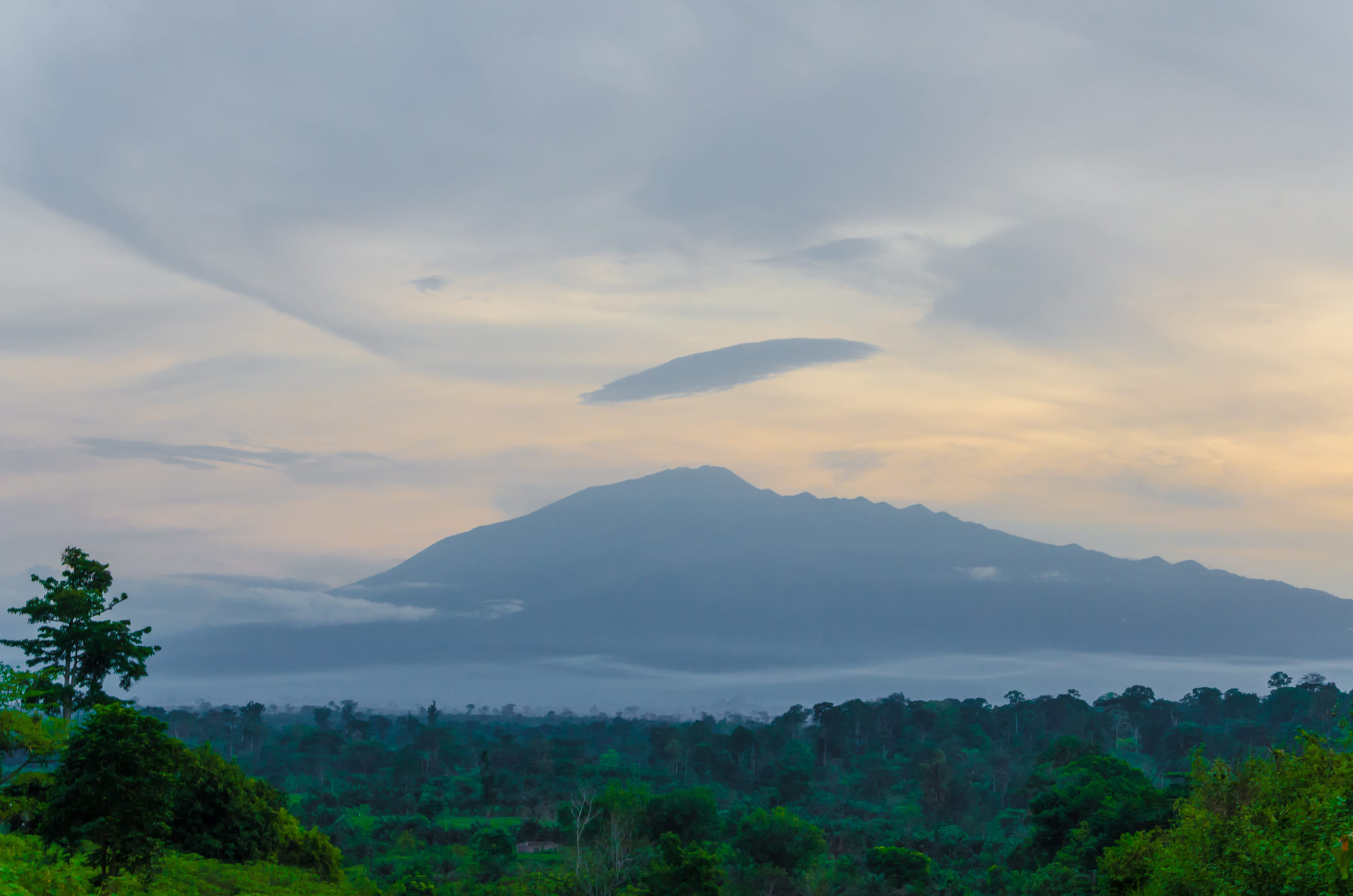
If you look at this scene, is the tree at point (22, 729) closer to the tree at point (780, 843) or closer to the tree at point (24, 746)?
the tree at point (24, 746)

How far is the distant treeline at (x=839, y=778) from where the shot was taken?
49688 mm

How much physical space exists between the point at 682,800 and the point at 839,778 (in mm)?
40361

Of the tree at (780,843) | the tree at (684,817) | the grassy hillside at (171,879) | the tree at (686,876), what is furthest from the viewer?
the tree at (684,817)

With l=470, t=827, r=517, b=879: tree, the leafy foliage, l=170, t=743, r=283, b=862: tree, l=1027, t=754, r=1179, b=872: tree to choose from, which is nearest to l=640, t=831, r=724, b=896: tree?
l=1027, t=754, r=1179, b=872: tree

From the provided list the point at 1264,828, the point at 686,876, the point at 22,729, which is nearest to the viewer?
the point at 1264,828

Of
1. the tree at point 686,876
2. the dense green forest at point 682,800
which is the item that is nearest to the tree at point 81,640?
the dense green forest at point 682,800

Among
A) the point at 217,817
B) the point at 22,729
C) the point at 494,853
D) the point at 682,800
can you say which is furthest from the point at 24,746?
the point at 682,800

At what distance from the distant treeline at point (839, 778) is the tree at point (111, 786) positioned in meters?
3.35

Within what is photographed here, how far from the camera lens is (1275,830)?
62.1 feet

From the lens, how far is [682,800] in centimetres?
5775

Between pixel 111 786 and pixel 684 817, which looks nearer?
pixel 111 786

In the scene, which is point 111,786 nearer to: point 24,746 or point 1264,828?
point 24,746

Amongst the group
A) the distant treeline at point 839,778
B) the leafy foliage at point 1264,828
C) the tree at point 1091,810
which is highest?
the leafy foliage at point 1264,828

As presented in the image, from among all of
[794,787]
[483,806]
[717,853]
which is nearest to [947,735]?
[794,787]
